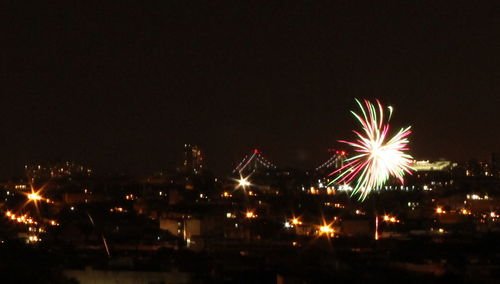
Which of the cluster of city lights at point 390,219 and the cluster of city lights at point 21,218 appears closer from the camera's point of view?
the cluster of city lights at point 390,219

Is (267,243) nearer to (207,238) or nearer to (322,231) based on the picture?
(207,238)

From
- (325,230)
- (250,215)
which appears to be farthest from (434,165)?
(325,230)

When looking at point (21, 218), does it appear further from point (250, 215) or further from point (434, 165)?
point (434, 165)

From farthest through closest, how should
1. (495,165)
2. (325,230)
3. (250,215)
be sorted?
(495,165) → (250,215) → (325,230)

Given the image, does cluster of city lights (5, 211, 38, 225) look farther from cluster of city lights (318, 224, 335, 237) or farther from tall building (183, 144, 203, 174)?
tall building (183, 144, 203, 174)

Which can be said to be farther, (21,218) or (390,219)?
(21,218)

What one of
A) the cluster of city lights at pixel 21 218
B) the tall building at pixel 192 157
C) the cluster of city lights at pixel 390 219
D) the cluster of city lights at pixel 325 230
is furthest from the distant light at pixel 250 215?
the tall building at pixel 192 157

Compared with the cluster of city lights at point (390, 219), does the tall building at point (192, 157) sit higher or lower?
higher

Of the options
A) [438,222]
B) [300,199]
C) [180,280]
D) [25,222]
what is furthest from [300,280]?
[300,199]

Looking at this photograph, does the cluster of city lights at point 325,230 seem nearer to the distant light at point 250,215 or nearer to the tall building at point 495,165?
the distant light at point 250,215

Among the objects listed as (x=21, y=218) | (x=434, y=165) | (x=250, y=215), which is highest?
(x=434, y=165)

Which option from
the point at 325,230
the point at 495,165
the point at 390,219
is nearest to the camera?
the point at 325,230

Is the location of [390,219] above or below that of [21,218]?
below
